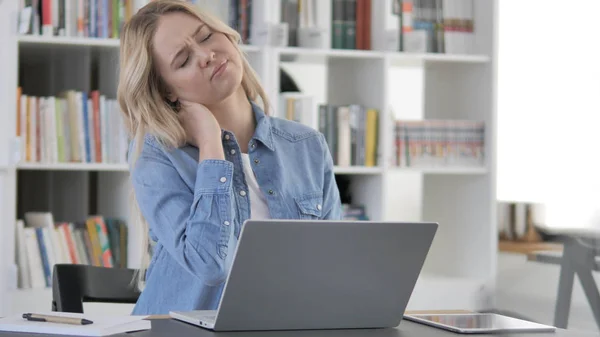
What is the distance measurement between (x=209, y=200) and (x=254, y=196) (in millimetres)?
194

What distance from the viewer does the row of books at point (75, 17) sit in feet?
9.76

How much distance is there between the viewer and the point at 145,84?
1739 millimetres

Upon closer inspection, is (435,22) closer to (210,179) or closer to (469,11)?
(469,11)

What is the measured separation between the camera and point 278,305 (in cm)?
110

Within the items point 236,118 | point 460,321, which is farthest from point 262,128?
point 460,321

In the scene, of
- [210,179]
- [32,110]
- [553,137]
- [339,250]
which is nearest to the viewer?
[553,137]

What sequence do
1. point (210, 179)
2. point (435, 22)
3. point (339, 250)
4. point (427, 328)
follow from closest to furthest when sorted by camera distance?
1. point (339, 250)
2. point (427, 328)
3. point (210, 179)
4. point (435, 22)

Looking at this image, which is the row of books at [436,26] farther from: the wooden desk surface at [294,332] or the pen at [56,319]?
the pen at [56,319]

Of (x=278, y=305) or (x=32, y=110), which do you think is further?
(x=32, y=110)

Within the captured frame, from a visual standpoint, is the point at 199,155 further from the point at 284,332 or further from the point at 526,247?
the point at 526,247

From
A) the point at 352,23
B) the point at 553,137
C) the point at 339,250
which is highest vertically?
the point at 352,23

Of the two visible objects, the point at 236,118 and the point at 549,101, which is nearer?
the point at 549,101

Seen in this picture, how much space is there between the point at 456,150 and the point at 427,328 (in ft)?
7.72

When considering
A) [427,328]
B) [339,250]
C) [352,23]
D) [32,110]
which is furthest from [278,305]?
[352,23]
